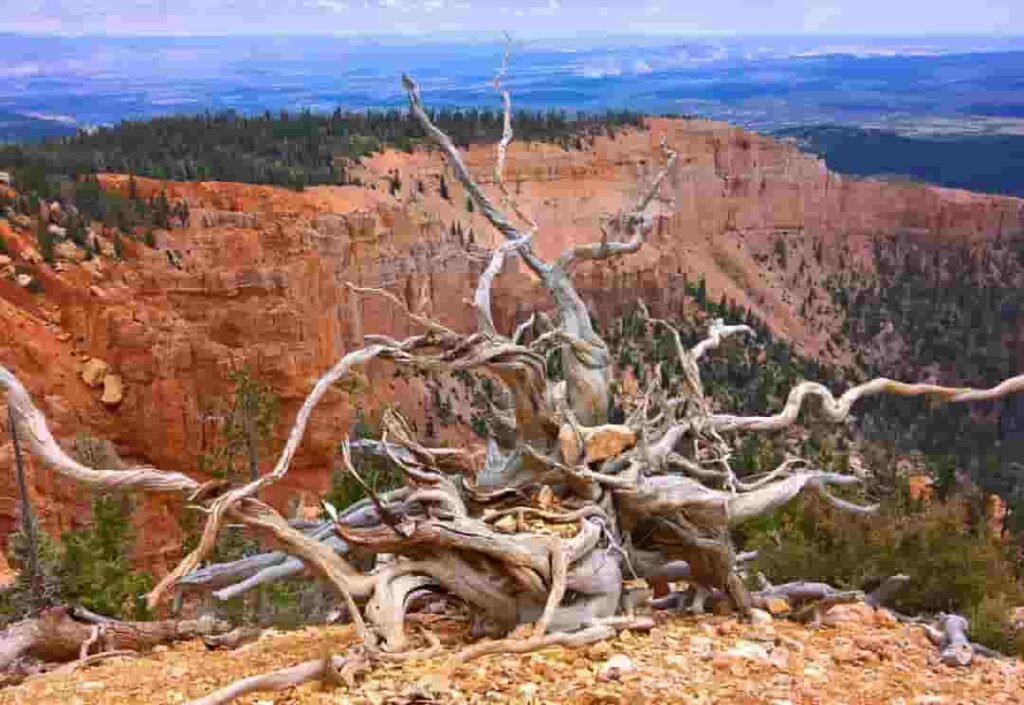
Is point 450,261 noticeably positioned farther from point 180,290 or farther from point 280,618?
point 280,618

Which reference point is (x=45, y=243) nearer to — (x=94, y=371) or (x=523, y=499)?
(x=94, y=371)

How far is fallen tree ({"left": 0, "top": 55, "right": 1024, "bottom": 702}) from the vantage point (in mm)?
6320

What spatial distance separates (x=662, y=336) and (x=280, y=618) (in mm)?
46838

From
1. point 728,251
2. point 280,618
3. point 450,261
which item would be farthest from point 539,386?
point 728,251

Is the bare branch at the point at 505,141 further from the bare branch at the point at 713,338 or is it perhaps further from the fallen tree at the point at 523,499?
the bare branch at the point at 713,338

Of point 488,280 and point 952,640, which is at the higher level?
point 488,280

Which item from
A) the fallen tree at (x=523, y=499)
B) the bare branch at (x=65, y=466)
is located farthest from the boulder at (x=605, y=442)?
the bare branch at (x=65, y=466)

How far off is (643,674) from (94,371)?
25.4m

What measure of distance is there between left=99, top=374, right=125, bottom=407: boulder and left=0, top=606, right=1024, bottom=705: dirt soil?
2220cm

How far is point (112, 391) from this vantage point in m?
Answer: 28.2

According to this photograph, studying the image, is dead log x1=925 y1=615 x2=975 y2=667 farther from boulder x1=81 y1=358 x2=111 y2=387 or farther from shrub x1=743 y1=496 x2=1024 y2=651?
boulder x1=81 y1=358 x2=111 y2=387

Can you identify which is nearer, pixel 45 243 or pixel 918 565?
pixel 918 565

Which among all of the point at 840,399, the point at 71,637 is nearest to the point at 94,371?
the point at 71,637

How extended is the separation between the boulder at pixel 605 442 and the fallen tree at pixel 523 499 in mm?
16
